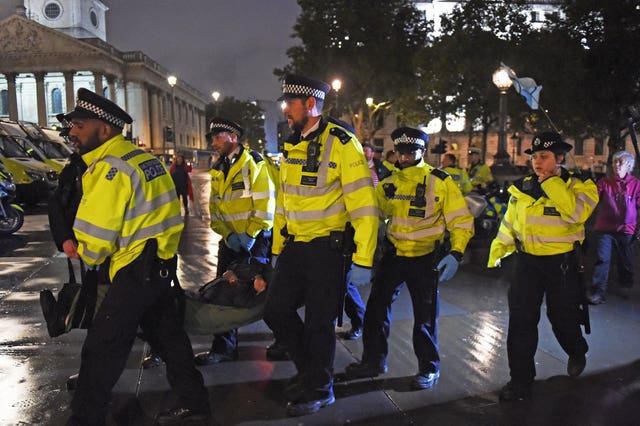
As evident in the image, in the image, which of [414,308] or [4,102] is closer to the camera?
[414,308]

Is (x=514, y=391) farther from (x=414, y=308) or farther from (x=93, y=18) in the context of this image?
(x=93, y=18)

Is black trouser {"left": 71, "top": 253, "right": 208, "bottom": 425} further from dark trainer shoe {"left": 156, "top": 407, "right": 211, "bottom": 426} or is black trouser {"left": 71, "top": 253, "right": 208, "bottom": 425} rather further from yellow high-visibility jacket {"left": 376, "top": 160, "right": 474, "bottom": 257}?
yellow high-visibility jacket {"left": 376, "top": 160, "right": 474, "bottom": 257}

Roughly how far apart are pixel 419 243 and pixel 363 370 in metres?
1.04

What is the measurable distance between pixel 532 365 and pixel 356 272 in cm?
148

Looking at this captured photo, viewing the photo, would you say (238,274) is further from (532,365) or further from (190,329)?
(532,365)

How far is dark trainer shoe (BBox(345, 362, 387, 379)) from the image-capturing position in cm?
410

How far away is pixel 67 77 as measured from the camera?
63.4 metres

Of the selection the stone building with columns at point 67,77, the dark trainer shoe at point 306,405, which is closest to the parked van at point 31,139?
the dark trainer shoe at point 306,405

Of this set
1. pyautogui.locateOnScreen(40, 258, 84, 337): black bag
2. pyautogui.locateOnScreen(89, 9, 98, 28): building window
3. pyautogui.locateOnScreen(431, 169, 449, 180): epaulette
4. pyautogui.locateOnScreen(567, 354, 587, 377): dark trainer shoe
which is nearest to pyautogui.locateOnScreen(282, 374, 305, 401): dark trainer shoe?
pyautogui.locateOnScreen(40, 258, 84, 337): black bag

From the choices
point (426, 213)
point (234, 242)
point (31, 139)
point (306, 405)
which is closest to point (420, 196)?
point (426, 213)

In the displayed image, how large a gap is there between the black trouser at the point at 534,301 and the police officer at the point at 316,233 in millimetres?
1198

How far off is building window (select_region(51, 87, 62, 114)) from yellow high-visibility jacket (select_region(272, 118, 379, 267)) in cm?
7426

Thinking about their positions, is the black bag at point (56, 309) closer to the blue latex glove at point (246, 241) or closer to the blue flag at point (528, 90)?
the blue latex glove at point (246, 241)

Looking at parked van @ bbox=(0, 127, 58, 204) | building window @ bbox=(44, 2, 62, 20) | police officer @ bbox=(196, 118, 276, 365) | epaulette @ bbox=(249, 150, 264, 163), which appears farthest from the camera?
building window @ bbox=(44, 2, 62, 20)
